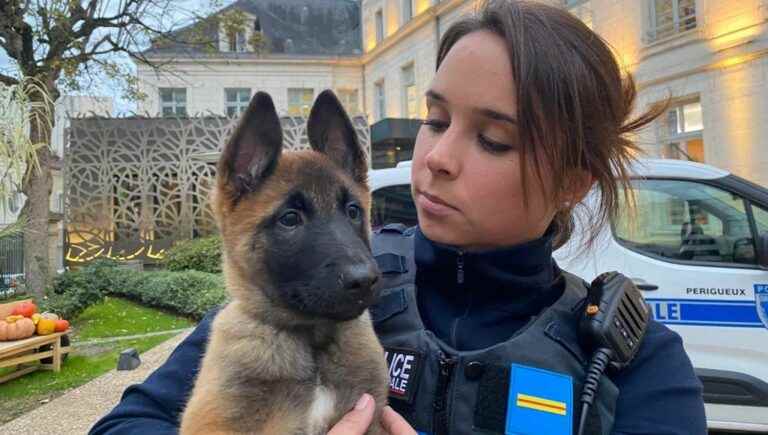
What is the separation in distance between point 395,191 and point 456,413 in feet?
14.4

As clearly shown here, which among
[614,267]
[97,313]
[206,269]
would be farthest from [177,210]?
[614,267]

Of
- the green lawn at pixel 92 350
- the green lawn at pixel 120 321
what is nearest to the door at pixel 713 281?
the green lawn at pixel 92 350

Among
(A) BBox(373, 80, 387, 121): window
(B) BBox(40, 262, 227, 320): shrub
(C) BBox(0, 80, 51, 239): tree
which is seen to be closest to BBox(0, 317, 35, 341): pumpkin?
(C) BBox(0, 80, 51, 239): tree

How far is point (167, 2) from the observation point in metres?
14.4

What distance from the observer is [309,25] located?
3856cm

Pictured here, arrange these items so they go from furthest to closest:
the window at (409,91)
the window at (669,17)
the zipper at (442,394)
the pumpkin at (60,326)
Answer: the window at (409,91)
the window at (669,17)
the pumpkin at (60,326)
the zipper at (442,394)

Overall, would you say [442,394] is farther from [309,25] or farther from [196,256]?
[309,25]

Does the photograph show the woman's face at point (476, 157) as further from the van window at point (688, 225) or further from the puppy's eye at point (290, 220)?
the van window at point (688, 225)

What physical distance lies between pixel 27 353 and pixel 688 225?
812 centimetres

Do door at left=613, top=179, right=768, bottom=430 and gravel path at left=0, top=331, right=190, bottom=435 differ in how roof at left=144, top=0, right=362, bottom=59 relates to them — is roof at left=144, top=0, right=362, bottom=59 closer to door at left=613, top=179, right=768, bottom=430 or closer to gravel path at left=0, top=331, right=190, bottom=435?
gravel path at left=0, top=331, right=190, bottom=435

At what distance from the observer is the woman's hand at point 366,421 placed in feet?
5.19

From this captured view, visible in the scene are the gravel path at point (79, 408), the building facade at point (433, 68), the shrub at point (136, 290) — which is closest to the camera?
the gravel path at point (79, 408)

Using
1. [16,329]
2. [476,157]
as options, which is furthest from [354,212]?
[16,329]

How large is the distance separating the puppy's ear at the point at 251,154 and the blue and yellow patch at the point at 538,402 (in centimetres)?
102
